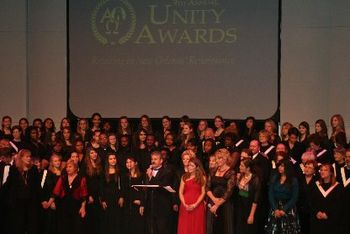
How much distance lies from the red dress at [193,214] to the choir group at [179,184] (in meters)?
0.01

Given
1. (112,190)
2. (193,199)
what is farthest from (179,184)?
(112,190)

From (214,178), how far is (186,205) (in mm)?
479

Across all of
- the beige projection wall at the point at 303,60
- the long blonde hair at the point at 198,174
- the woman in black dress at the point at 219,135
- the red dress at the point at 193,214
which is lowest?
the red dress at the point at 193,214

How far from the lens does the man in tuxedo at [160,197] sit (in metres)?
9.58

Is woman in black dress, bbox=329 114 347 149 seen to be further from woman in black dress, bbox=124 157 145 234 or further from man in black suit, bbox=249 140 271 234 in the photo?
woman in black dress, bbox=124 157 145 234

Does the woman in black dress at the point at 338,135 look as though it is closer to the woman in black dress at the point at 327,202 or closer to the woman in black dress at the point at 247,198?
the woman in black dress at the point at 327,202

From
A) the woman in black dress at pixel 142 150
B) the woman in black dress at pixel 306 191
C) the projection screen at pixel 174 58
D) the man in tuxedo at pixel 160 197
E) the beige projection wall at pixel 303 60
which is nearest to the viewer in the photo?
the woman in black dress at pixel 306 191

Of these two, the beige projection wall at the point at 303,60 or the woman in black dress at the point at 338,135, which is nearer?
the woman in black dress at the point at 338,135

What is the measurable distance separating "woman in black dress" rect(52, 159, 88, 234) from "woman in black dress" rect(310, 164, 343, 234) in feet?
9.74

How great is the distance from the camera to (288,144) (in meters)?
10.4

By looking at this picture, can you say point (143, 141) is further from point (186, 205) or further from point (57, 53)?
point (57, 53)

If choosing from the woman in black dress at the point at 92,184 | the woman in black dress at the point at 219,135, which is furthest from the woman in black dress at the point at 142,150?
the woman in black dress at the point at 219,135

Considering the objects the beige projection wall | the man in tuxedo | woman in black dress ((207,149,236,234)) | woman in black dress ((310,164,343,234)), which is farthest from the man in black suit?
the beige projection wall

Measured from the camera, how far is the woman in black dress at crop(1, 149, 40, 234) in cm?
941
